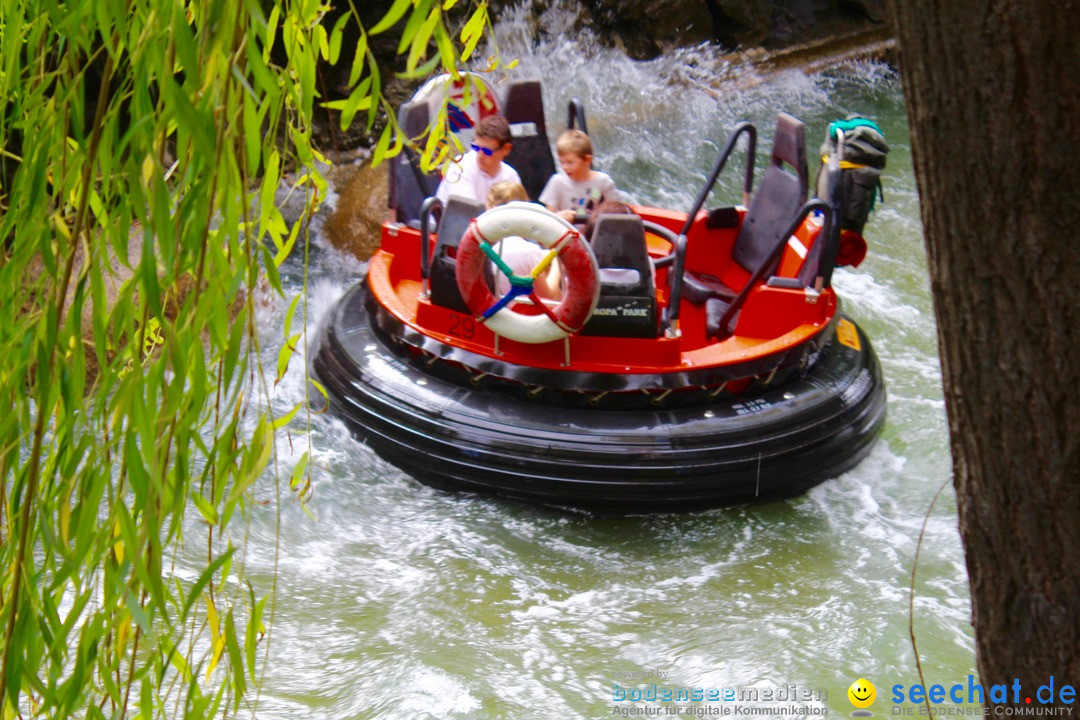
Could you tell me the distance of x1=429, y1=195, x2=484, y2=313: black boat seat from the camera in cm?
407

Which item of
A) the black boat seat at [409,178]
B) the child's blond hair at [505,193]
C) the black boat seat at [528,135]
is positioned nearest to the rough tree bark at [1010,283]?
the child's blond hair at [505,193]

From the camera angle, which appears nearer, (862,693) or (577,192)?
(862,693)

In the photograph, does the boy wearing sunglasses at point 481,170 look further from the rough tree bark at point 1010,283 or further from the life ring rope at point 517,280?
the rough tree bark at point 1010,283

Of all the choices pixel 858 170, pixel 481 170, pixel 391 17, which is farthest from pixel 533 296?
pixel 391 17

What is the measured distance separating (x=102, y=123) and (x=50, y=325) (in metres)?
0.25

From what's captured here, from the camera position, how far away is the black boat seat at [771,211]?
4512 millimetres

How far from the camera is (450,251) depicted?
13.5ft

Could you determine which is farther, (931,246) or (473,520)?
(473,520)

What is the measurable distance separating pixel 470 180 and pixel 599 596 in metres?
1.82

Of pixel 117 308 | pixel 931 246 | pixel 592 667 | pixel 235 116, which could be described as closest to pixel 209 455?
pixel 117 308

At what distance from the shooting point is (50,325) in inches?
51.5

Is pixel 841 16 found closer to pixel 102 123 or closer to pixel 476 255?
pixel 476 255

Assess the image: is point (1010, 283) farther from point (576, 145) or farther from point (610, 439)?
point (576, 145)

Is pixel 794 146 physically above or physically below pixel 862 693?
above
